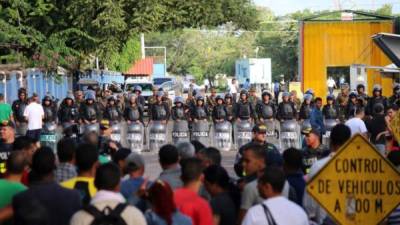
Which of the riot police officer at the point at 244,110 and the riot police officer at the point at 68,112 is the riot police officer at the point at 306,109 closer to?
the riot police officer at the point at 244,110

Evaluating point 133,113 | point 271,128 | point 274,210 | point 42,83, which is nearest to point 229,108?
point 271,128

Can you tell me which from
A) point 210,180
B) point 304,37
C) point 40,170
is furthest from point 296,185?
point 304,37

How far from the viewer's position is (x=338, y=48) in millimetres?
40375

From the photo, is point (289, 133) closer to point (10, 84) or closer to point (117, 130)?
point (117, 130)

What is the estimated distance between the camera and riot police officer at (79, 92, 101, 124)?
1079 inches

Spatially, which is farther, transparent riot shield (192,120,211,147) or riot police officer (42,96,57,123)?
transparent riot shield (192,120,211,147)

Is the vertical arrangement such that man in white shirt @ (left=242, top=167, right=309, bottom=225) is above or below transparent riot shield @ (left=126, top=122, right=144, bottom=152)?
above

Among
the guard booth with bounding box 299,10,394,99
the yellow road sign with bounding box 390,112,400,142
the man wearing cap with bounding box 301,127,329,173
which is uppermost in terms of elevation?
the guard booth with bounding box 299,10,394,99

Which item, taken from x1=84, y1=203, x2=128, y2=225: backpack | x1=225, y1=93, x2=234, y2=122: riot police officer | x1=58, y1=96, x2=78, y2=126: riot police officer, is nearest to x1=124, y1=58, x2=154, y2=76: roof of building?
x1=225, y1=93, x2=234, y2=122: riot police officer

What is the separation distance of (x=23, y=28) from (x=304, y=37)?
10.5 metres

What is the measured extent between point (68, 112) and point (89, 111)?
2.50 feet

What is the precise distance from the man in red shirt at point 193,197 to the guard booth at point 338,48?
3095 centimetres

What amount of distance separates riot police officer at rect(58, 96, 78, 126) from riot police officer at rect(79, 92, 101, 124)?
0.26m

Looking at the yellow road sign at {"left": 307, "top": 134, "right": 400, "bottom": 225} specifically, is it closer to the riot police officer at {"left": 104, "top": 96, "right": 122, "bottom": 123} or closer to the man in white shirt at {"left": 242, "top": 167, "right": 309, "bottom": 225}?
the man in white shirt at {"left": 242, "top": 167, "right": 309, "bottom": 225}
